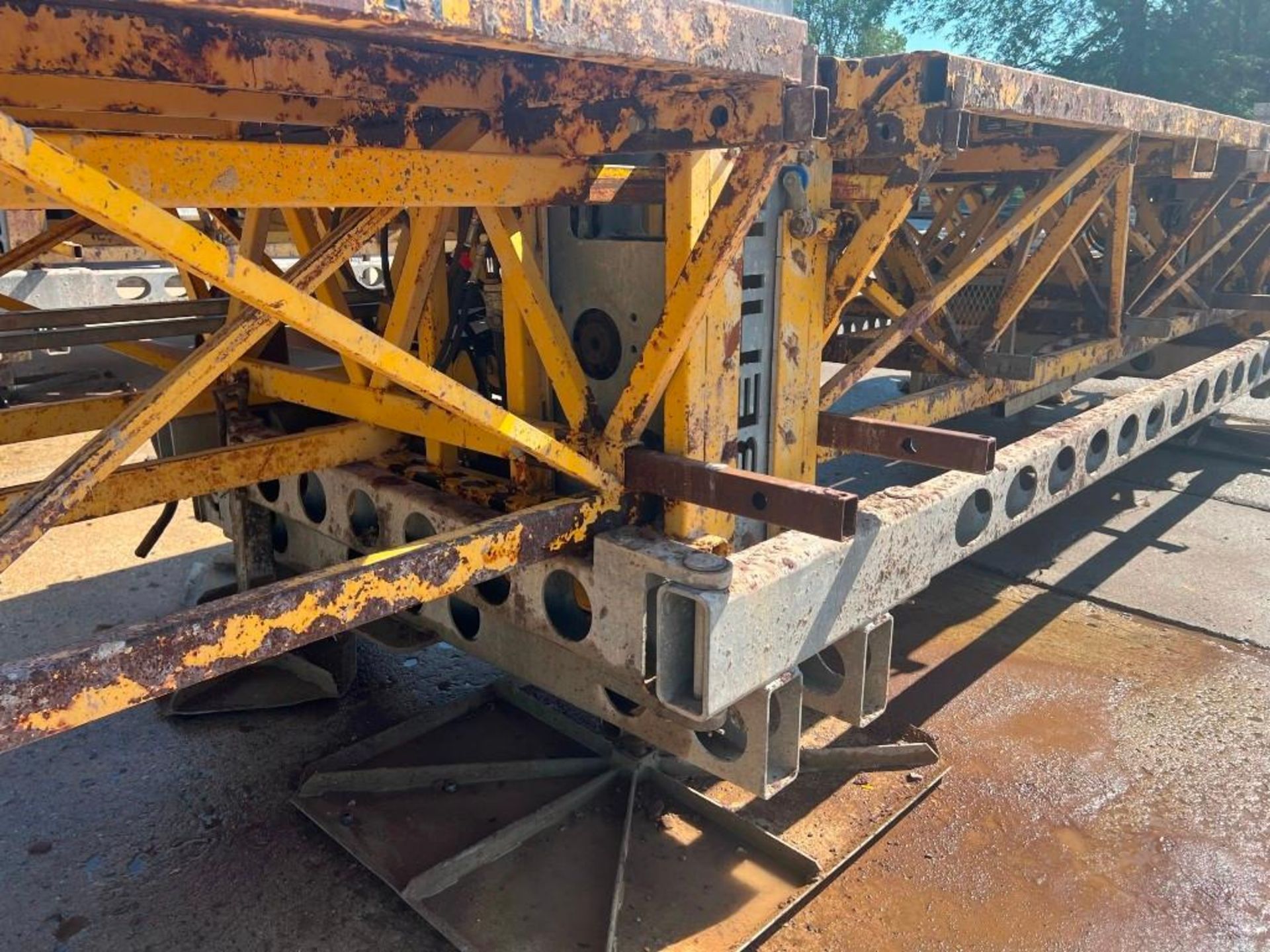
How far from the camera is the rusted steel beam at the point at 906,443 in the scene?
2.47 metres

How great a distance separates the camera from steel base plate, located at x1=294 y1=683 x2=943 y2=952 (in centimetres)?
241

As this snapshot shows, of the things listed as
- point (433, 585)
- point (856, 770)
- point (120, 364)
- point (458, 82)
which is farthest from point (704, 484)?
point (120, 364)

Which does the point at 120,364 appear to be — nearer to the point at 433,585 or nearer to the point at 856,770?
the point at 433,585

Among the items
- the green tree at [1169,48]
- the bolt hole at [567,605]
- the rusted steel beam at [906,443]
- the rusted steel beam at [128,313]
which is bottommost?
the bolt hole at [567,605]

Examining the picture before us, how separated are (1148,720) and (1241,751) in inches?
11.0

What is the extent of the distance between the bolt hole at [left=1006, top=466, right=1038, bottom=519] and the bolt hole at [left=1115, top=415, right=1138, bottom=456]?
880mm

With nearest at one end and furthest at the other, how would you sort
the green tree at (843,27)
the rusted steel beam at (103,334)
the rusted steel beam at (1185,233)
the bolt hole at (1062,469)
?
the bolt hole at (1062,469) < the rusted steel beam at (103,334) < the rusted steel beam at (1185,233) < the green tree at (843,27)

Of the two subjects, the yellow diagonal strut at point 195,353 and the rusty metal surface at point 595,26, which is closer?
the rusty metal surface at point 595,26

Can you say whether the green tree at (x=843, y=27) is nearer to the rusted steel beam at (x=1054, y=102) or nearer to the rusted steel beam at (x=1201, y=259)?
the rusted steel beam at (x=1201, y=259)

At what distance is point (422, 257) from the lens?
2.47 meters

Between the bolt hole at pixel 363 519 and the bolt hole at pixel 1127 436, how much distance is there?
2683 millimetres

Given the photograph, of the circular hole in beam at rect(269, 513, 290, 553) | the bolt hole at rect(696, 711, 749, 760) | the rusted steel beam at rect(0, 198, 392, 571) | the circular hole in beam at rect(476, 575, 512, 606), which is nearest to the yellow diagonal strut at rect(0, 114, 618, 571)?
the rusted steel beam at rect(0, 198, 392, 571)

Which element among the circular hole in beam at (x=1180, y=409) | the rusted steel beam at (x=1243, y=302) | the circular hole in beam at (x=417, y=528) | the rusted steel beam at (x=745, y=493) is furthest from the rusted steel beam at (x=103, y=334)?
the rusted steel beam at (x=1243, y=302)

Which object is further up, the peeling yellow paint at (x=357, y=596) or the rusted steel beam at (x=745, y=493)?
the rusted steel beam at (x=745, y=493)
